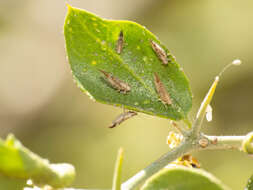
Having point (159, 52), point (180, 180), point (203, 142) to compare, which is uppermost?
point (159, 52)

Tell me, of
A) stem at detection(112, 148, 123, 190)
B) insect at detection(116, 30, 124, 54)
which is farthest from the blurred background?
stem at detection(112, 148, 123, 190)

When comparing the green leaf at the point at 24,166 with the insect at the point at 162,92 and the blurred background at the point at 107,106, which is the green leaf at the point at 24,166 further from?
the blurred background at the point at 107,106

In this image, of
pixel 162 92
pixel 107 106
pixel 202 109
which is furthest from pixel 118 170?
pixel 107 106

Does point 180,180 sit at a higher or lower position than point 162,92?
lower

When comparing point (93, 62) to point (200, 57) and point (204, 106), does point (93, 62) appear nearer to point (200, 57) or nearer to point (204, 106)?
point (204, 106)

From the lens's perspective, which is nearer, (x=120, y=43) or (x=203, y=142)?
(x=203, y=142)

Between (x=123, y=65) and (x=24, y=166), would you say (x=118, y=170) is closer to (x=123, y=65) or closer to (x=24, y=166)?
(x=24, y=166)

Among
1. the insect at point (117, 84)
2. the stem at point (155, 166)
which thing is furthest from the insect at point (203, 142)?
the insect at point (117, 84)
